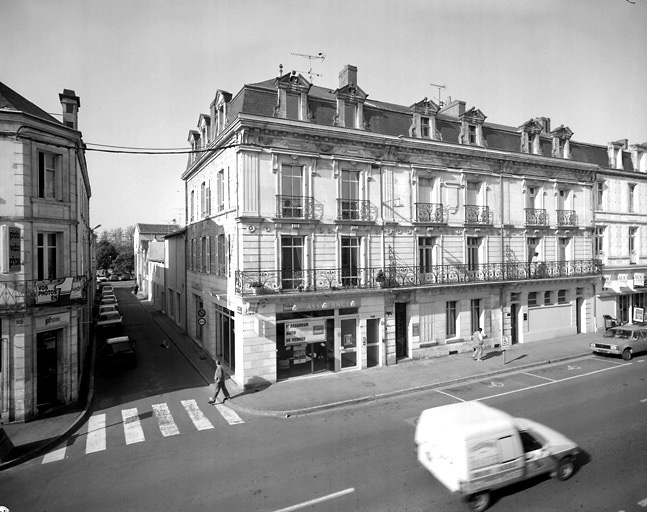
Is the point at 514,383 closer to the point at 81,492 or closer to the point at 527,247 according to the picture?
the point at 527,247

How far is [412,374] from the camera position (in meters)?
17.7

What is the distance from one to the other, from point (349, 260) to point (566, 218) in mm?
16123

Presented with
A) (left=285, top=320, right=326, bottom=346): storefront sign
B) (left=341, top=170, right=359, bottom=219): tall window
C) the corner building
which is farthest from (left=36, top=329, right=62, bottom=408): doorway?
(left=341, top=170, right=359, bottom=219): tall window

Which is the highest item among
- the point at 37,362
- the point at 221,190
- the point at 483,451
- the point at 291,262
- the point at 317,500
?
the point at 221,190

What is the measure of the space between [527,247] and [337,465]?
1964 centimetres

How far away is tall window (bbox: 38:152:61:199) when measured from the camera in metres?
14.3

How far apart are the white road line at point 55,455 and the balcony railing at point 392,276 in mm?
7495

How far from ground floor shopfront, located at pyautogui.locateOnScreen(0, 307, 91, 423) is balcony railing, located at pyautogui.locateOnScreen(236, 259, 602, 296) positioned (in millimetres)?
6521

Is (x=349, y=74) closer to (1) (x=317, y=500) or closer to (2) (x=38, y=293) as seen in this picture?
(2) (x=38, y=293)

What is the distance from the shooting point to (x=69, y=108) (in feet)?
59.4

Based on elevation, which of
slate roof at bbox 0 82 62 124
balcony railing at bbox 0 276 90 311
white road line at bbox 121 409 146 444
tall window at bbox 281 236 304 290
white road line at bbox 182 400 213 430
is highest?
slate roof at bbox 0 82 62 124

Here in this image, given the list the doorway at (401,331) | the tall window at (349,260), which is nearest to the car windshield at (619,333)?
the doorway at (401,331)

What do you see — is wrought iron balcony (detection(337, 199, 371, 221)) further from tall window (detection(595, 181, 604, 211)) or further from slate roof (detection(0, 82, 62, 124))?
tall window (detection(595, 181, 604, 211))

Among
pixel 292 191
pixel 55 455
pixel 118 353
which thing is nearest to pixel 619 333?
pixel 292 191
